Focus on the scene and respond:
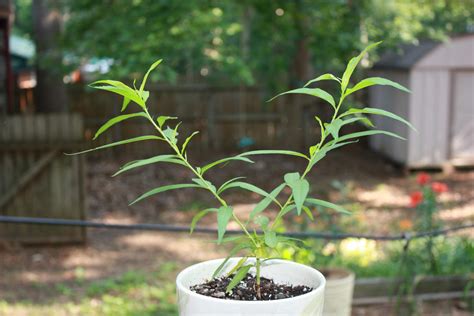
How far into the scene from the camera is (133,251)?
6613 mm

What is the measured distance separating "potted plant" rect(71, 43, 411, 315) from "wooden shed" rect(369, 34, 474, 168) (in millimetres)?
8964

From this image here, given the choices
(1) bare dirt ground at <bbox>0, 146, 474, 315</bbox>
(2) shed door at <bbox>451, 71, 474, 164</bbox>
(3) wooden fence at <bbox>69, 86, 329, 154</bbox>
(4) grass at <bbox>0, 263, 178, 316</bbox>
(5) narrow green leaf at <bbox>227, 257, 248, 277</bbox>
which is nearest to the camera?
(5) narrow green leaf at <bbox>227, 257, 248, 277</bbox>

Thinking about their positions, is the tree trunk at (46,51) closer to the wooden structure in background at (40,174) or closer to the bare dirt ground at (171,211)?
the bare dirt ground at (171,211)

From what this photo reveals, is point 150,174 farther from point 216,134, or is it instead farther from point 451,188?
point 451,188

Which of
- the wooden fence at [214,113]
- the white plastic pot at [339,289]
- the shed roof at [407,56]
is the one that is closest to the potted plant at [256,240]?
the white plastic pot at [339,289]

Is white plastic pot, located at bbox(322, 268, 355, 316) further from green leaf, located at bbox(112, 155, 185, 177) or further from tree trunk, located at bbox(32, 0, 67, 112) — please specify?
tree trunk, located at bbox(32, 0, 67, 112)

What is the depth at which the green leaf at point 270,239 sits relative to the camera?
1.03 metres

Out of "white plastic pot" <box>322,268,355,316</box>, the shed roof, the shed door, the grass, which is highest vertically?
the shed roof

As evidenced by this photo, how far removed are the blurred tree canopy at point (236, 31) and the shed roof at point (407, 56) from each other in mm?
305

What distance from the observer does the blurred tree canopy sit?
23.1ft

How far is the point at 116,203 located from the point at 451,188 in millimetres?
4542

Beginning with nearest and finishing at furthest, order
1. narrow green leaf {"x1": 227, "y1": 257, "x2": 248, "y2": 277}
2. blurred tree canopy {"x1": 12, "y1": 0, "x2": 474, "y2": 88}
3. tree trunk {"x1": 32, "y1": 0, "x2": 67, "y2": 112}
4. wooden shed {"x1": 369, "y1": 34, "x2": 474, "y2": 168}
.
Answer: narrow green leaf {"x1": 227, "y1": 257, "x2": 248, "y2": 277} → blurred tree canopy {"x1": 12, "y1": 0, "x2": 474, "y2": 88} → wooden shed {"x1": 369, "y1": 34, "x2": 474, "y2": 168} → tree trunk {"x1": 32, "y1": 0, "x2": 67, "y2": 112}

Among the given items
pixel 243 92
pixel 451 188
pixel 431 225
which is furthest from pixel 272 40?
pixel 431 225

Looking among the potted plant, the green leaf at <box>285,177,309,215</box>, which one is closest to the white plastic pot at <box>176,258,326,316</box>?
the potted plant
